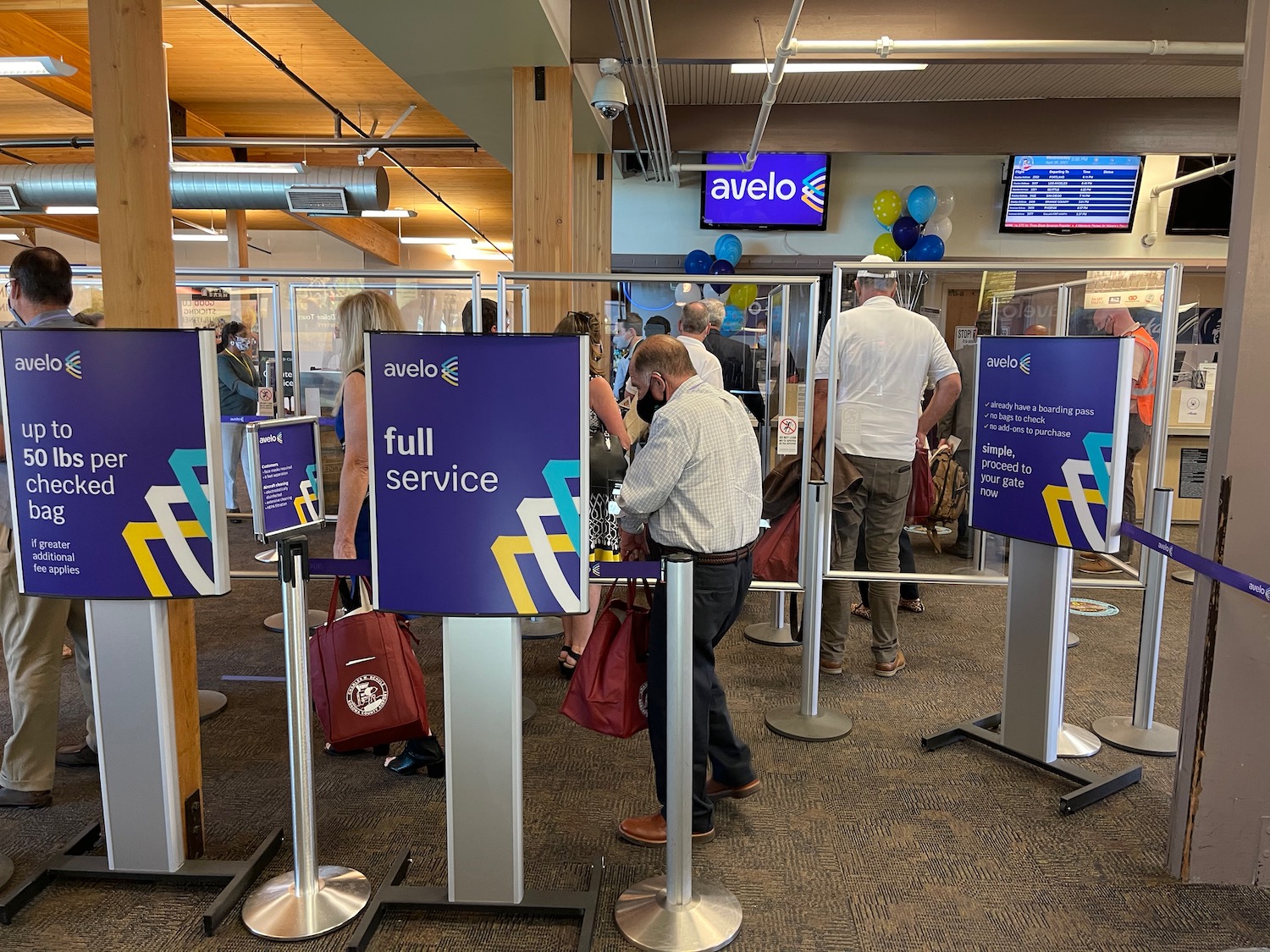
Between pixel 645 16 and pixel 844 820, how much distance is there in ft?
12.8

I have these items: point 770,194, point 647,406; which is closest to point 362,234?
point 770,194

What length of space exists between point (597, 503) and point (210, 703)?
1.84 metres

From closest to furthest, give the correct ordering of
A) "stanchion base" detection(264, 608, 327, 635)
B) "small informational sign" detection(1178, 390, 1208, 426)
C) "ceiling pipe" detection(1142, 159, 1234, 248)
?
"stanchion base" detection(264, 608, 327, 635), "small informational sign" detection(1178, 390, 1208, 426), "ceiling pipe" detection(1142, 159, 1234, 248)

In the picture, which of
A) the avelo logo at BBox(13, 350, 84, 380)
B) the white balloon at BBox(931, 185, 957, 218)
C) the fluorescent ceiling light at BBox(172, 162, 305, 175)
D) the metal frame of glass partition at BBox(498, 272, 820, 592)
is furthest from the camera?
the white balloon at BBox(931, 185, 957, 218)

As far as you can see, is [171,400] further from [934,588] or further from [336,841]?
[934,588]

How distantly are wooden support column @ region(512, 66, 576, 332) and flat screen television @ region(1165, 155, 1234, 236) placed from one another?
23.1 ft

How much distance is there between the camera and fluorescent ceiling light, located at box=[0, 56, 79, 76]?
5520mm

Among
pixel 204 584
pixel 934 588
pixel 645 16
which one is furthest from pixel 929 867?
pixel 645 16

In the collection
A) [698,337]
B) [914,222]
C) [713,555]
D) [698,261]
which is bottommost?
[713,555]

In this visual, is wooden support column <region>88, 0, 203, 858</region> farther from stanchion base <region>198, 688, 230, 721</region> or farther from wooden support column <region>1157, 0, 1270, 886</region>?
wooden support column <region>1157, 0, 1270, 886</region>

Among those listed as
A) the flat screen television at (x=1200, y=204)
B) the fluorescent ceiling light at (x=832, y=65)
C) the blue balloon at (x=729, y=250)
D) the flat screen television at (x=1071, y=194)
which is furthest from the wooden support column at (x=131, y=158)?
the flat screen television at (x=1200, y=204)

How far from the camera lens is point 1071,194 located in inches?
359

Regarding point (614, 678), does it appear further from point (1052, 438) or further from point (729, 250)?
point (729, 250)

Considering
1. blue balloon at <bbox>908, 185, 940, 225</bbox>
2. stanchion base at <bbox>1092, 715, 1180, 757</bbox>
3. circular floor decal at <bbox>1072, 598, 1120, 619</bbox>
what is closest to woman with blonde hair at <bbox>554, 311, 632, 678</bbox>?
stanchion base at <bbox>1092, 715, 1180, 757</bbox>
